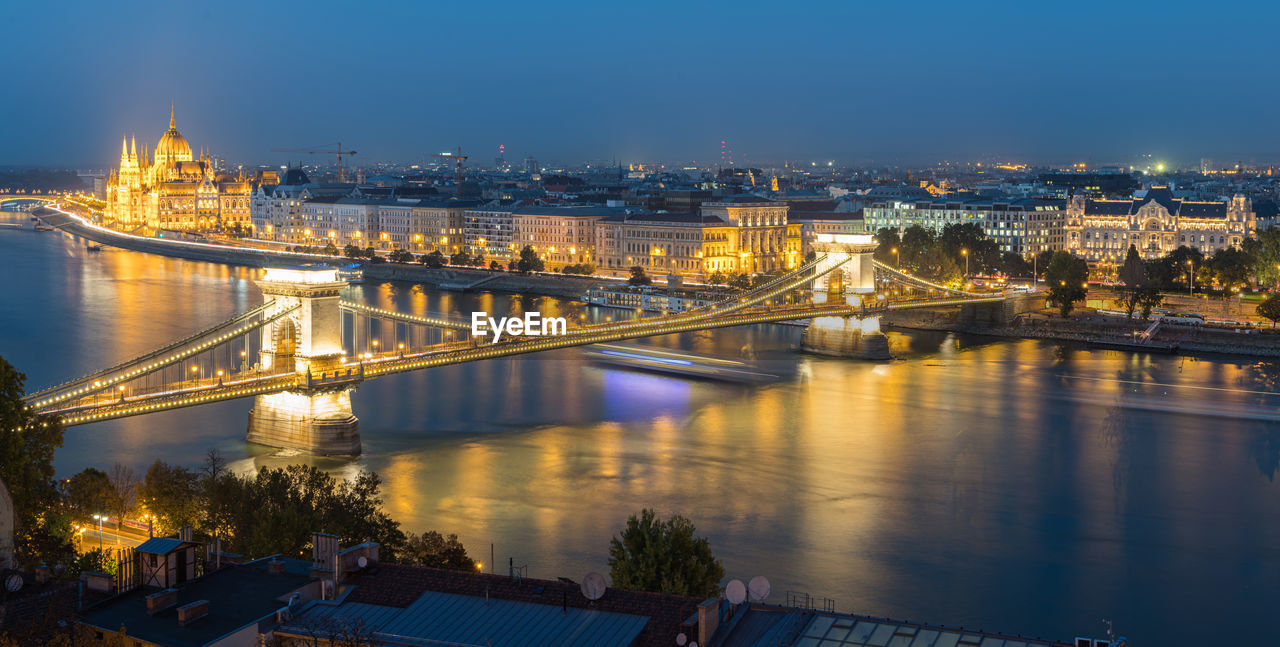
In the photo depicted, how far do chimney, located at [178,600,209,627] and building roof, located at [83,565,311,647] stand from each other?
0.02 meters

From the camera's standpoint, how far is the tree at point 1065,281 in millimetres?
27656

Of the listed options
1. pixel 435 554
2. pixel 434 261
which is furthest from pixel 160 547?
pixel 434 261

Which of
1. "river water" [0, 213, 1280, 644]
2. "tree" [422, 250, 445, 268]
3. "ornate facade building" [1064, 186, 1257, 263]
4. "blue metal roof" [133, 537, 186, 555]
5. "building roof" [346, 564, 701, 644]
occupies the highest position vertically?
"ornate facade building" [1064, 186, 1257, 263]

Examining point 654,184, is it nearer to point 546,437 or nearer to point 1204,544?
point 546,437

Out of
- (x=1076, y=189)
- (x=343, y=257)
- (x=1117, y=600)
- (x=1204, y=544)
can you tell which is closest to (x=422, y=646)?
(x=1117, y=600)

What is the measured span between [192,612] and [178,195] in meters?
Result: 60.8

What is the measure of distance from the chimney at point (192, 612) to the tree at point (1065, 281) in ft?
78.5

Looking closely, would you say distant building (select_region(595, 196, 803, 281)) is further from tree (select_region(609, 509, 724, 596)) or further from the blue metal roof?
the blue metal roof

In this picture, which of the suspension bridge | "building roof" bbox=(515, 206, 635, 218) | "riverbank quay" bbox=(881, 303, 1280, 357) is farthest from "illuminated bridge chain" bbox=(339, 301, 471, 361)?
"building roof" bbox=(515, 206, 635, 218)

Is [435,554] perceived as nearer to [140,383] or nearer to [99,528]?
[99,528]

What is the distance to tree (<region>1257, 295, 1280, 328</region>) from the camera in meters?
25.5

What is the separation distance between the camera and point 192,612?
18.9ft

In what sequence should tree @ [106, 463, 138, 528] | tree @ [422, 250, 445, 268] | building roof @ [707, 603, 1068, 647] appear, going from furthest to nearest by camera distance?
tree @ [422, 250, 445, 268] < tree @ [106, 463, 138, 528] < building roof @ [707, 603, 1068, 647]

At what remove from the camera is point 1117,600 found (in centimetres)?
1020
